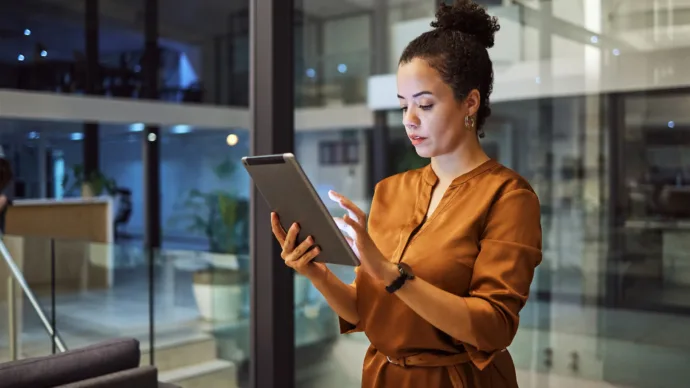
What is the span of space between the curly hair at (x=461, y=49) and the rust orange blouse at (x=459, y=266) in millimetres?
172

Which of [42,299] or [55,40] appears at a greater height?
[55,40]

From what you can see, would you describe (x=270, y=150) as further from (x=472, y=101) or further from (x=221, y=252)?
(x=472, y=101)

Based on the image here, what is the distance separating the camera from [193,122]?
191 inches

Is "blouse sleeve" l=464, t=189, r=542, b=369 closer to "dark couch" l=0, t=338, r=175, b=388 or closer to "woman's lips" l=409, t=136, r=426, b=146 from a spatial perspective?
"woman's lips" l=409, t=136, r=426, b=146

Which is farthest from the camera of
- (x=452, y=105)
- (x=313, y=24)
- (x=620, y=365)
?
(x=313, y=24)

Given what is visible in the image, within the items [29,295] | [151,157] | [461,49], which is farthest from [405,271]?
[151,157]

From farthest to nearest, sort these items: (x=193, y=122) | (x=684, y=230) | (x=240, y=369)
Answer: (x=193, y=122), (x=240, y=369), (x=684, y=230)

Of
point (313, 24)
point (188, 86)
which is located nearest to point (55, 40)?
point (188, 86)

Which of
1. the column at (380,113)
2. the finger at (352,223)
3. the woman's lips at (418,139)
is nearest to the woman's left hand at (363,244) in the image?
the finger at (352,223)

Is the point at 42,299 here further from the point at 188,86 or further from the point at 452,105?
the point at 452,105

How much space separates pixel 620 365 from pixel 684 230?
0.57 m

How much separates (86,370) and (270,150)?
4.01 feet

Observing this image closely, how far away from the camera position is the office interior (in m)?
2.63

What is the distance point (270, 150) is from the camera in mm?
3123
